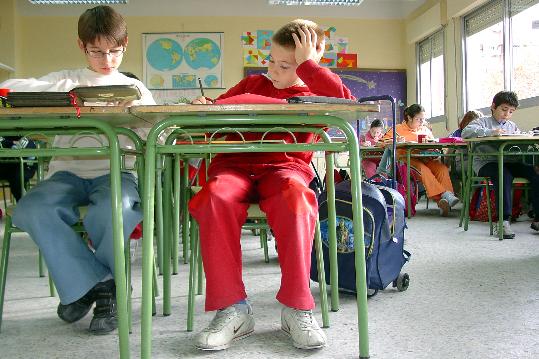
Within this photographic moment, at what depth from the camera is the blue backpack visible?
1.88 metres

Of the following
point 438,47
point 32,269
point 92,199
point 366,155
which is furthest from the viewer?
point 438,47

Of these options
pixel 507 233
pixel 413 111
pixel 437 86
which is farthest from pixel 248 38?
pixel 507 233

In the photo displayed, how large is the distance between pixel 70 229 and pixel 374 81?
7106 millimetres

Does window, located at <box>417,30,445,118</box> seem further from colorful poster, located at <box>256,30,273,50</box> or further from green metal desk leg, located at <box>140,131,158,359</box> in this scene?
green metal desk leg, located at <box>140,131,158,359</box>

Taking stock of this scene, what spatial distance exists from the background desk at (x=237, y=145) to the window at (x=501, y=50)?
446 cm

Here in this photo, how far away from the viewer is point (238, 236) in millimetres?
1378

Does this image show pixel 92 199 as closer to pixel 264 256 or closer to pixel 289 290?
pixel 289 290

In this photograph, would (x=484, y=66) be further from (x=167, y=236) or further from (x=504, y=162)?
(x=167, y=236)

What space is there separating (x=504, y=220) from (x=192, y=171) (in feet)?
6.77

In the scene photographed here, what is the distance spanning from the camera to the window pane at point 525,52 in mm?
5188

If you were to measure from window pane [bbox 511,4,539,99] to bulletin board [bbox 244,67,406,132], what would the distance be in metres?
2.39

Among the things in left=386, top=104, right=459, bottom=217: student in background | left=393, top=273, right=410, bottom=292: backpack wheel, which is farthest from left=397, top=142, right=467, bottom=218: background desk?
left=393, top=273, right=410, bottom=292: backpack wheel

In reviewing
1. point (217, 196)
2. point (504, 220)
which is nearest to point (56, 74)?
point (217, 196)

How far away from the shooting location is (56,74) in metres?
1.73
